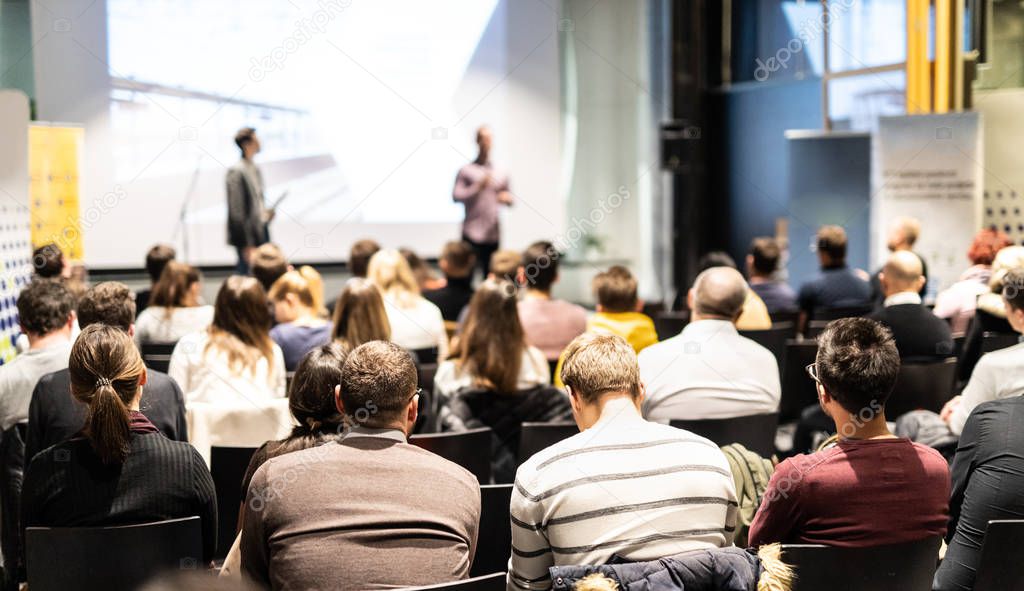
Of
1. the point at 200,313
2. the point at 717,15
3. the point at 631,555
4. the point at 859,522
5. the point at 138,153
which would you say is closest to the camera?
the point at 631,555

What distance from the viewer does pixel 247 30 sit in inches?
351


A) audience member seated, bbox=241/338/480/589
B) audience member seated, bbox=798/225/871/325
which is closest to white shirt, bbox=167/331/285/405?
audience member seated, bbox=241/338/480/589

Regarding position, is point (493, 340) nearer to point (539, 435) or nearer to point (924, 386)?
point (539, 435)

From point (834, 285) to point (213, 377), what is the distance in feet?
12.5

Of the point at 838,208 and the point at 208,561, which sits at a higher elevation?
the point at 838,208

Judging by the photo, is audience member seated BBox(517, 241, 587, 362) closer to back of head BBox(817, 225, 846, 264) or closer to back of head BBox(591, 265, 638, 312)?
back of head BBox(591, 265, 638, 312)

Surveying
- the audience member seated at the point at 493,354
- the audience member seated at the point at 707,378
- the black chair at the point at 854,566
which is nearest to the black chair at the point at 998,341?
the audience member seated at the point at 707,378

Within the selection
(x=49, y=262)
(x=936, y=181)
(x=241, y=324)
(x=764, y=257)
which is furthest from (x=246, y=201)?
(x=936, y=181)

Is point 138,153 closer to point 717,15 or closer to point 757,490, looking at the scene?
point 717,15

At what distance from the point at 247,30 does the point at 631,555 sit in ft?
25.8

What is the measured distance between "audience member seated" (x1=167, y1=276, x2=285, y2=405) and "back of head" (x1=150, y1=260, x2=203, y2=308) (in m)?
1.08

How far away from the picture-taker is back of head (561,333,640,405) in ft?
7.52

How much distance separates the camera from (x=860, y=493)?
2.20 metres

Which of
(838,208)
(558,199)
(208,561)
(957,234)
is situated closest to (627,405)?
(208,561)
